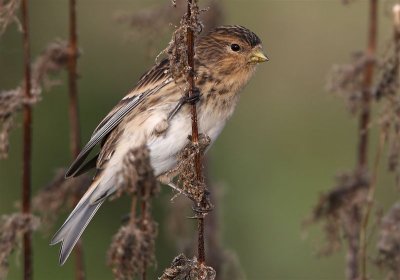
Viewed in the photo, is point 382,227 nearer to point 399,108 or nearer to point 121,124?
point 399,108

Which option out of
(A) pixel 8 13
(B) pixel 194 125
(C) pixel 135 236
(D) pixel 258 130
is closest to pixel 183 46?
(B) pixel 194 125

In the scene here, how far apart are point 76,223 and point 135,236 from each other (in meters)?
1.74

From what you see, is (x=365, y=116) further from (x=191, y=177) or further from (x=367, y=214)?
(x=191, y=177)

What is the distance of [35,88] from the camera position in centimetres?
449

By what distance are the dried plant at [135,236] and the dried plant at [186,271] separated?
0.31m

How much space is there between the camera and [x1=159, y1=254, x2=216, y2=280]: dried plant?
367cm

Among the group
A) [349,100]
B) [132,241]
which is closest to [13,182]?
[349,100]

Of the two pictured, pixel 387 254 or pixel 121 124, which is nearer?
pixel 387 254

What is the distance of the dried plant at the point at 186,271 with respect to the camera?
12.0 feet

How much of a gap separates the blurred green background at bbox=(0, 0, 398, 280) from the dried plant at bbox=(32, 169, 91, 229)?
292cm

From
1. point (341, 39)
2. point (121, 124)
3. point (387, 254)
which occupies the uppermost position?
point (341, 39)

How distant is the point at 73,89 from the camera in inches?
186

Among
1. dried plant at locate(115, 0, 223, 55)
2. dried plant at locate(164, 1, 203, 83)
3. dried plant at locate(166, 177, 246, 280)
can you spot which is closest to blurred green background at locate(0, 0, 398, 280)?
dried plant at locate(166, 177, 246, 280)

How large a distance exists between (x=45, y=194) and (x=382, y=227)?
163 cm
